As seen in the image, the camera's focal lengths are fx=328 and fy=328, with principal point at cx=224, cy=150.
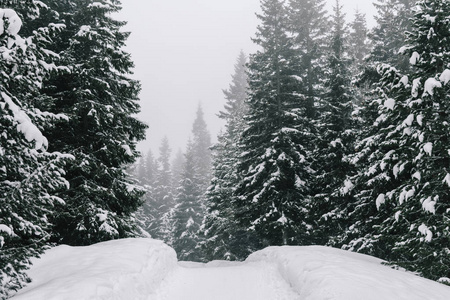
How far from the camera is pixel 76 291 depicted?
21.1ft

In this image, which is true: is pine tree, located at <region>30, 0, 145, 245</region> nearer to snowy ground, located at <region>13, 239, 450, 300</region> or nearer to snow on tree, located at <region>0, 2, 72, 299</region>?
snowy ground, located at <region>13, 239, 450, 300</region>

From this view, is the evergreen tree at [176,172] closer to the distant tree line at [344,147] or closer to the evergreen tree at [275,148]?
the distant tree line at [344,147]

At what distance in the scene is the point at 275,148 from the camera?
20812mm

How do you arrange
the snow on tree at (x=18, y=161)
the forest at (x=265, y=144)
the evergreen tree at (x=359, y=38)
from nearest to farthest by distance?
the snow on tree at (x=18, y=161)
the forest at (x=265, y=144)
the evergreen tree at (x=359, y=38)

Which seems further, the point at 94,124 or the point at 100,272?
the point at 94,124

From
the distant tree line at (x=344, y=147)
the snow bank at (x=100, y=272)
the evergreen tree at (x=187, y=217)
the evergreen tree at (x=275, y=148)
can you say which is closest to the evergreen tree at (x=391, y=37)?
the distant tree line at (x=344, y=147)

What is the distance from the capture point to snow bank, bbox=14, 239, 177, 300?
6574 mm

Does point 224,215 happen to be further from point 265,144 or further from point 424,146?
point 424,146

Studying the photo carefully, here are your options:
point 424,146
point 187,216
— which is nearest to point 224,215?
point 187,216

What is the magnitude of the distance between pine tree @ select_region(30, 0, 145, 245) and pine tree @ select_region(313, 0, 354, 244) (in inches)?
406

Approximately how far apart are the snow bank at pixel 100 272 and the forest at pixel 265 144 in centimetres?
75

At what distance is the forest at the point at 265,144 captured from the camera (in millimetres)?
7809

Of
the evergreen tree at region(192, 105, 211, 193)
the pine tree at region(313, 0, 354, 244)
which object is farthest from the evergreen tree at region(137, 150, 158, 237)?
the pine tree at region(313, 0, 354, 244)

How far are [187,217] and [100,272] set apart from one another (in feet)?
106
